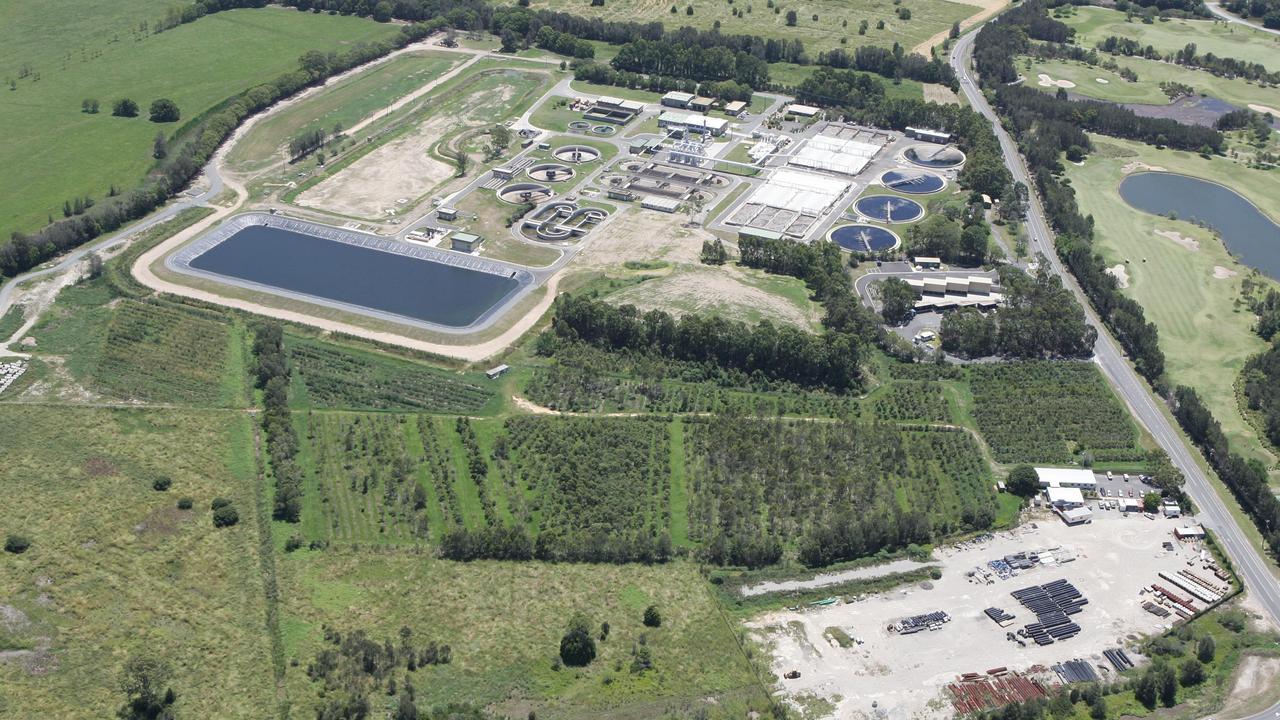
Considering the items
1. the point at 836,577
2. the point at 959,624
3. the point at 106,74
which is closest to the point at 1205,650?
the point at 959,624

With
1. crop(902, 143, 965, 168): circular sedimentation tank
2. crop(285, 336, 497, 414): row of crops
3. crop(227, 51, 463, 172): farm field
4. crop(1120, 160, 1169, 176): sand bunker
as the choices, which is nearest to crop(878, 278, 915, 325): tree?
crop(902, 143, 965, 168): circular sedimentation tank

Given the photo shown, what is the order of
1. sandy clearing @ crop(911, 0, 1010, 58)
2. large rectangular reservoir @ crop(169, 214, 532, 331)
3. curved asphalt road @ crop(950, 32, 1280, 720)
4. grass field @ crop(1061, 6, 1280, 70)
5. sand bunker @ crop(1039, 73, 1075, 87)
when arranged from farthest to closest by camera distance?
1. grass field @ crop(1061, 6, 1280, 70)
2. sandy clearing @ crop(911, 0, 1010, 58)
3. sand bunker @ crop(1039, 73, 1075, 87)
4. large rectangular reservoir @ crop(169, 214, 532, 331)
5. curved asphalt road @ crop(950, 32, 1280, 720)

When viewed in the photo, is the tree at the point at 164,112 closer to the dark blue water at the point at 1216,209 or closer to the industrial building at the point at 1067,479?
the industrial building at the point at 1067,479

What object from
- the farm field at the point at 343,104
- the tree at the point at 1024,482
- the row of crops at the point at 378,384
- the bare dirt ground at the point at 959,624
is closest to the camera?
the bare dirt ground at the point at 959,624

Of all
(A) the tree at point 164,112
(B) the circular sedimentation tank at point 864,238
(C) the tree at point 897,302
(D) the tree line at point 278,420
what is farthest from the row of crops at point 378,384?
(A) the tree at point 164,112

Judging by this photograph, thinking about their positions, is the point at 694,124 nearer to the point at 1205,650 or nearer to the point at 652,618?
the point at 652,618

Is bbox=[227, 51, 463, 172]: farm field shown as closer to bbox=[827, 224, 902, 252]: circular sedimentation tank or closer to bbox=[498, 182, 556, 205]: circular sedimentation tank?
bbox=[498, 182, 556, 205]: circular sedimentation tank
